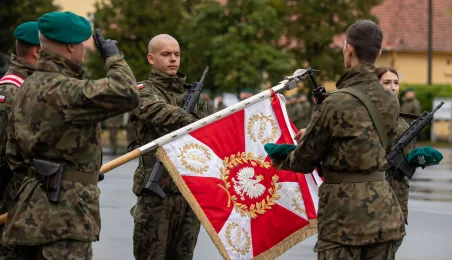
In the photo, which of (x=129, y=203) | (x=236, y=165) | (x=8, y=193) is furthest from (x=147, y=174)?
(x=129, y=203)

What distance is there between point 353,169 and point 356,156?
0.09 metres

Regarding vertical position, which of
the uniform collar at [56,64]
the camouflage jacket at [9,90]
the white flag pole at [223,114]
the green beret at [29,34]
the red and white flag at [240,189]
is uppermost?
the uniform collar at [56,64]

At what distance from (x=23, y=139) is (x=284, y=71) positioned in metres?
32.6

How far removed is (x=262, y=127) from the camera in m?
7.86

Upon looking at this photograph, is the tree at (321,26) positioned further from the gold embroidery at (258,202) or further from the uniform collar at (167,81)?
the gold embroidery at (258,202)

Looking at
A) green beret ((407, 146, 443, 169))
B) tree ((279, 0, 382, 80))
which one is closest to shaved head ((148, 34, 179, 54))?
green beret ((407, 146, 443, 169))

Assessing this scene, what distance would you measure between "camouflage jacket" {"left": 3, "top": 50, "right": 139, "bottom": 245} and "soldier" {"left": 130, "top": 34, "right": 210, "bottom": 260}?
2051 mm

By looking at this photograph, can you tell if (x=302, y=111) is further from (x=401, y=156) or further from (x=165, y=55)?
(x=401, y=156)

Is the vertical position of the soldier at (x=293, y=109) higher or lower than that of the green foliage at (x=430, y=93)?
higher

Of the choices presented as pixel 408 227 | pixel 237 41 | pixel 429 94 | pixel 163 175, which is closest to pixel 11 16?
pixel 237 41

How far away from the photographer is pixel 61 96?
578 cm

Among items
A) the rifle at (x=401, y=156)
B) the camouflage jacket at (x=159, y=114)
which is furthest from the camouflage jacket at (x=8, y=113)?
the rifle at (x=401, y=156)

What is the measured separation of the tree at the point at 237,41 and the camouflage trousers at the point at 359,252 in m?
31.3

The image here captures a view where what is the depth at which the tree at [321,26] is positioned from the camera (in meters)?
40.6
